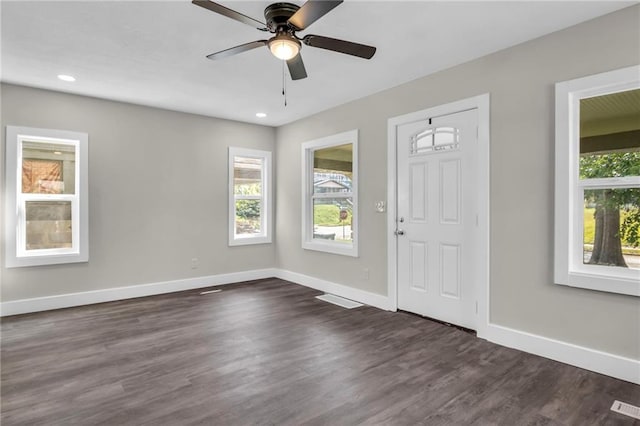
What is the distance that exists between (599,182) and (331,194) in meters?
3.25

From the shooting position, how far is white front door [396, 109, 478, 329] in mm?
3502

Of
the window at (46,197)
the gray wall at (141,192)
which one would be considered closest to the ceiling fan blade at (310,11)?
the gray wall at (141,192)

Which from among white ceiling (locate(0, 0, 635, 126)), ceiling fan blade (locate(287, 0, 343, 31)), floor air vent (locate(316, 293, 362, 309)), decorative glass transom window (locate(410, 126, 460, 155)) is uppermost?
white ceiling (locate(0, 0, 635, 126))

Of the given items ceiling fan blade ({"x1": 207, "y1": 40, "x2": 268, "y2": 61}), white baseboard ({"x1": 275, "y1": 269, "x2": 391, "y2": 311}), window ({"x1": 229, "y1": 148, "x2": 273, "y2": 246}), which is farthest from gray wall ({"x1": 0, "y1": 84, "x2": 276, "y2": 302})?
ceiling fan blade ({"x1": 207, "y1": 40, "x2": 268, "y2": 61})

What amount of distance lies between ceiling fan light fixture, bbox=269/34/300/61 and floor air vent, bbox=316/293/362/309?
304 centimetres

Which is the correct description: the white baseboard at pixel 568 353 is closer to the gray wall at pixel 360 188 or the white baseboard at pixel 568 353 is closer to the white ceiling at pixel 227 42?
the gray wall at pixel 360 188

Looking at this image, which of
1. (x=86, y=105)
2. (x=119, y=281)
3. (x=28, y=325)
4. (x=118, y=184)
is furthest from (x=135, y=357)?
(x=86, y=105)

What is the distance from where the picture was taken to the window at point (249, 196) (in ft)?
19.0

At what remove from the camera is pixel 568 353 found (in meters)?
2.77

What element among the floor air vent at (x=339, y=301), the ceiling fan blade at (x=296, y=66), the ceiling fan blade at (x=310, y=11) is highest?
the ceiling fan blade at (x=310, y=11)

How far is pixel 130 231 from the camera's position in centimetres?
481

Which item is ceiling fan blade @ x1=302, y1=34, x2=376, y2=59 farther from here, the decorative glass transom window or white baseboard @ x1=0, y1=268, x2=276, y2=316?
white baseboard @ x1=0, y1=268, x2=276, y2=316

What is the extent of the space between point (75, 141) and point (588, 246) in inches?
221

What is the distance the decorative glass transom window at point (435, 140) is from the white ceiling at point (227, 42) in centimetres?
63
